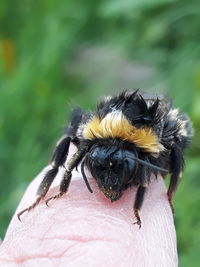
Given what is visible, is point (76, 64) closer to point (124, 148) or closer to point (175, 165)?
point (175, 165)

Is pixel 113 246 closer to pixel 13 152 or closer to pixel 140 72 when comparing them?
pixel 13 152

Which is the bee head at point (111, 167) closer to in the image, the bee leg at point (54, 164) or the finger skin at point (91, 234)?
the finger skin at point (91, 234)

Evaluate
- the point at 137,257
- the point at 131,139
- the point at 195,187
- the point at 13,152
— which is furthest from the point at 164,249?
the point at 13,152

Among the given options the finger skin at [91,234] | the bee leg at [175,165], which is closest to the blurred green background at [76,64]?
the bee leg at [175,165]

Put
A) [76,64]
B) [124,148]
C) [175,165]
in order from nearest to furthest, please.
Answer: [124,148] → [175,165] → [76,64]

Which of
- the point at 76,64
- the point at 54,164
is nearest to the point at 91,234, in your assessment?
the point at 54,164

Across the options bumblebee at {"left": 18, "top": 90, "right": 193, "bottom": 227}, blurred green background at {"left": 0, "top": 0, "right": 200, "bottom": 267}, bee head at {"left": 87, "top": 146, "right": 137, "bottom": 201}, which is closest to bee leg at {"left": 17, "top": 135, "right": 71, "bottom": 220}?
bumblebee at {"left": 18, "top": 90, "right": 193, "bottom": 227}

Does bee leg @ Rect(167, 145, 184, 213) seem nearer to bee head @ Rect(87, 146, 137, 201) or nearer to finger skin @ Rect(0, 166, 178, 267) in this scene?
finger skin @ Rect(0, 166, 178, 267)
